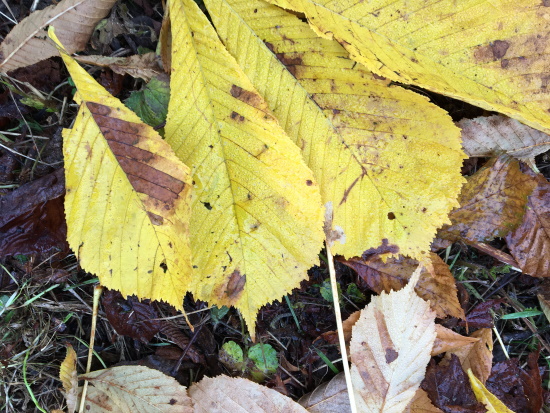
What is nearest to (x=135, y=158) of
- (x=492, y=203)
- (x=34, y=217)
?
(x=34, y=217)

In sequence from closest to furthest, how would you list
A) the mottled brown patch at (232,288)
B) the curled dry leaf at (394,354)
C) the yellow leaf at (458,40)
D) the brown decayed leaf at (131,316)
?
the yellow leaf at (458,40)
the mottled brown patch at (232,288)
the curled dry leaf at (394,354)
the brown decayed leaf at (131,316)

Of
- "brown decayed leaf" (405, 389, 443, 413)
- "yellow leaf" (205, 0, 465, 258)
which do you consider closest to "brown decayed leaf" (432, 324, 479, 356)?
"brown decayed leaf" (405, 389, 443, 413)

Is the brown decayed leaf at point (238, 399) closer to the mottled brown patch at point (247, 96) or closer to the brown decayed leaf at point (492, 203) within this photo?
the brown decayed leaf at point (492, 203)

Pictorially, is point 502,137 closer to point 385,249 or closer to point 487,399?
point 385,249

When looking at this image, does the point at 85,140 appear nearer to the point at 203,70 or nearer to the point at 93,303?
the point at 203,70

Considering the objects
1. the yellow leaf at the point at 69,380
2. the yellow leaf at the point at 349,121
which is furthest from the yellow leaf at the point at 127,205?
the yellow leaf at the point at 69,380

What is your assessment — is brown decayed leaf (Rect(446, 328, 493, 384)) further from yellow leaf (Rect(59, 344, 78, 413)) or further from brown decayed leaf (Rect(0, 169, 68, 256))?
brown decayed leaf (Rect(0, 169, 68, 256))
